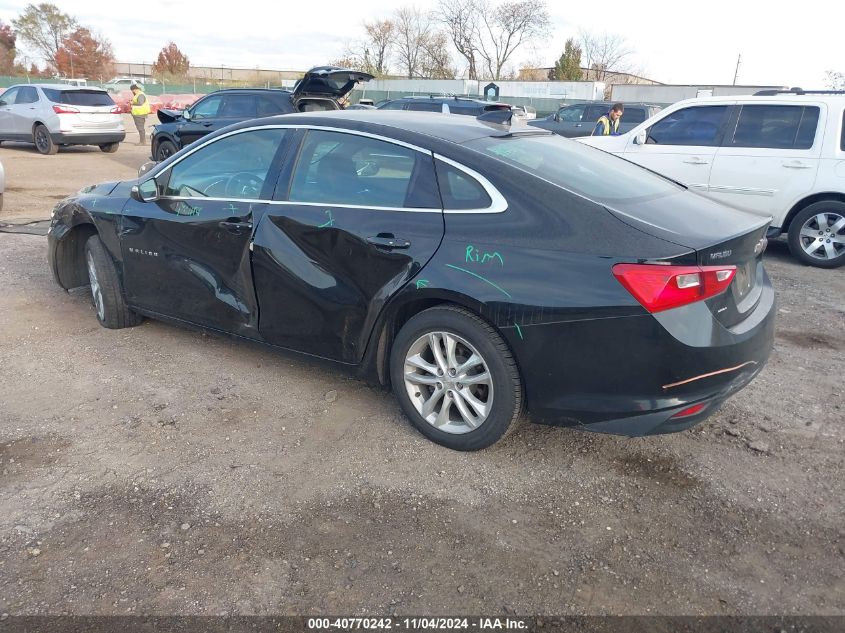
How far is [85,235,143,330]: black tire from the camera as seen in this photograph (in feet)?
15.8

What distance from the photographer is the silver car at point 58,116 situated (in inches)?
634

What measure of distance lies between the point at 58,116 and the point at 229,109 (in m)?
5.95

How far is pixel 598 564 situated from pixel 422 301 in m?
1.45

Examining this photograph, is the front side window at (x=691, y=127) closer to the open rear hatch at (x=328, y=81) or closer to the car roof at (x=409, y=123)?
the open rear hatch at (x=328, y=81)

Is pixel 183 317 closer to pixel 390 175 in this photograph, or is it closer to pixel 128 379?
pixel 128 379

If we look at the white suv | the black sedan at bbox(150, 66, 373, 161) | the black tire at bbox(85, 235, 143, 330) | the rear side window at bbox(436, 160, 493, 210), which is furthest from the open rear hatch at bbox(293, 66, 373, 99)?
the rear side window at bbox(436, 160, 493, 210)

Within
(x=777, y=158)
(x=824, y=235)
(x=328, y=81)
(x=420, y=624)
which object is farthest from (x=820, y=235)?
(x=420, y=624)

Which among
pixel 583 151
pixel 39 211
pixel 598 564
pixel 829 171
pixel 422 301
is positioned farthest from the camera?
pixel 39 211

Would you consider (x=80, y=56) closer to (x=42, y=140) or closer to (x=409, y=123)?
(x=42, y=140)

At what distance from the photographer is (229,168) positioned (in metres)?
4.23

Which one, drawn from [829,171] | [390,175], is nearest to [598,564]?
[390,175]

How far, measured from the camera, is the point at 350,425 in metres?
3.72

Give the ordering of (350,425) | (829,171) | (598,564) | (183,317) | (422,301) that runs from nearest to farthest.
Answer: (598,564), (422,301), (350,425), (183,317), (829,171)

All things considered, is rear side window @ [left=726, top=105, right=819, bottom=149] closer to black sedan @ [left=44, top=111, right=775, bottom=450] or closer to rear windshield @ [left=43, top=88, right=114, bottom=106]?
black sedan @ [left=44, top=111, right=775, bottom=450]
